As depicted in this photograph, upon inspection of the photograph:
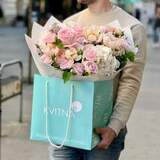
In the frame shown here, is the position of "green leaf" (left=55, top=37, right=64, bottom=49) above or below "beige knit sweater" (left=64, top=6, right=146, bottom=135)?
above

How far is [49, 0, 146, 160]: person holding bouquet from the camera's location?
10.3 feet

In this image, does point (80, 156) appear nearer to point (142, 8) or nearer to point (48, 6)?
point (48, 6)

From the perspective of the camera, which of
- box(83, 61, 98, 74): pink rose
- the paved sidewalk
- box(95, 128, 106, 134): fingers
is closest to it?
box(83, 61, 98, 74): pink rose

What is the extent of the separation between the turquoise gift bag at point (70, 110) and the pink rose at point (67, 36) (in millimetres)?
185

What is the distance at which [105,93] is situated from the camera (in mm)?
3002

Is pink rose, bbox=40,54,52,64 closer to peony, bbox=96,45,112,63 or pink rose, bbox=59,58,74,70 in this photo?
pink rose, bbox=59,58,74,70

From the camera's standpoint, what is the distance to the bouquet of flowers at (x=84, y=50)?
292cm

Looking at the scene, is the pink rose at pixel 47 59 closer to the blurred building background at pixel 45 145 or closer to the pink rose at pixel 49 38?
the pink rose at pixel 49 38

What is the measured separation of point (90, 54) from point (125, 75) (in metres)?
0.31

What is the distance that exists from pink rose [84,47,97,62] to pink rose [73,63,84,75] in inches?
1.8

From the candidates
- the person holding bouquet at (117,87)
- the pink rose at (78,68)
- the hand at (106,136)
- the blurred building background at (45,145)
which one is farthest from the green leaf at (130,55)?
the blurred building background at (45,145)

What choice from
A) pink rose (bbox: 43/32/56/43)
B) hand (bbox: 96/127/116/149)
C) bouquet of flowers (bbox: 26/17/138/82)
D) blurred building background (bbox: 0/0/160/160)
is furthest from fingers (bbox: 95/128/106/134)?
blurred building background (bbox: 0/0/160/160)

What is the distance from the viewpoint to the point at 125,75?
3.17 meters

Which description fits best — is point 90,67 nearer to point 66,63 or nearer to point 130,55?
point 66,63
